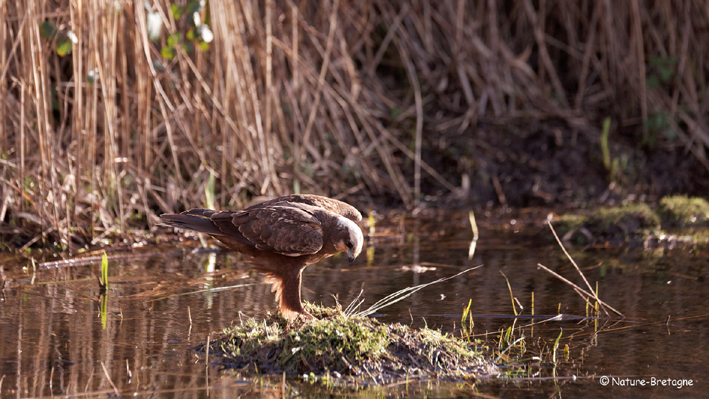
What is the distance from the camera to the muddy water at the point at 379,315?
2863 mm

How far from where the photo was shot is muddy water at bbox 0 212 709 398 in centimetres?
286

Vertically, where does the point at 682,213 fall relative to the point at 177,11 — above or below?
below

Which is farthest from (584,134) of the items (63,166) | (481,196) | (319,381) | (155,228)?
(319,381)

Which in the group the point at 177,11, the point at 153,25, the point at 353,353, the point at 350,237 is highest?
the point at 177,11

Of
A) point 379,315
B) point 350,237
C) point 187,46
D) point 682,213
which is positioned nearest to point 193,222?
point 350,237

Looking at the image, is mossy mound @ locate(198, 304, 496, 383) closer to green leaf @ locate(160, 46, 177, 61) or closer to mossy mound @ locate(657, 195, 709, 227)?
green leaf @ locate(160, 46, 177, 61)

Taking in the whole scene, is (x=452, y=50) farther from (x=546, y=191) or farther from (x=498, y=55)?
(x=546, y=191)

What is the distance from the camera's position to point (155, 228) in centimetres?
559

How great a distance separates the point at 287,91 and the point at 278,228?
306cm

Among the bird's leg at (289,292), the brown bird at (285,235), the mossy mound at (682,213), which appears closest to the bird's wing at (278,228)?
the brown bird at (285,235)

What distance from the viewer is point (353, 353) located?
118 inches

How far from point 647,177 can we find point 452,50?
2294mm

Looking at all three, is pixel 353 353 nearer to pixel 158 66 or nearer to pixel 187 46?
pixel 158 66

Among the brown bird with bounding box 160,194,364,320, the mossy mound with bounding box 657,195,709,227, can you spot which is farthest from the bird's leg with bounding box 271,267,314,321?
the mossy mound with bounding box 657,195,709,227
